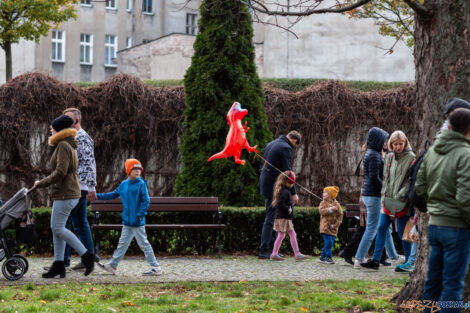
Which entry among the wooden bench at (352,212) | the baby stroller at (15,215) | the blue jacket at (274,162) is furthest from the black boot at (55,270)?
the wooden bench at (352,212)

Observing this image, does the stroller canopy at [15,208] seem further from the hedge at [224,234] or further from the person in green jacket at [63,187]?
the hedge at [224,234]

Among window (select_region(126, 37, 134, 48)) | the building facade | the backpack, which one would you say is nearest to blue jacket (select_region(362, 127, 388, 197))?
the backpack

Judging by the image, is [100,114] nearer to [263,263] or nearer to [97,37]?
[263,263]

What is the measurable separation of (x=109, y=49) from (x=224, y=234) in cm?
3816

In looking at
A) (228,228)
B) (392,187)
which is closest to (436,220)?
(392,187)

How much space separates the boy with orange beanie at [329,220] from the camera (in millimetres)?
10664

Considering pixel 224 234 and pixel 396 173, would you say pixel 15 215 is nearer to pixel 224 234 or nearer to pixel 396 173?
pixel 224 234

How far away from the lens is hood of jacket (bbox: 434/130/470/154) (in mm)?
5391

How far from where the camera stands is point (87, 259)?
8.84 metres

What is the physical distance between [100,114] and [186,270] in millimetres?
6960

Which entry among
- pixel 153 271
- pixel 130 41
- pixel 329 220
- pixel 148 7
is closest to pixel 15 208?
pixel 153 271

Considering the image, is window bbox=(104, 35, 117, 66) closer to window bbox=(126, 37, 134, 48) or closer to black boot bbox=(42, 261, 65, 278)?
window bbox=(126, 37, 134, 48)

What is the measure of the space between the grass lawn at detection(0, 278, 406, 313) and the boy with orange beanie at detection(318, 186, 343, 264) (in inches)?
80.7

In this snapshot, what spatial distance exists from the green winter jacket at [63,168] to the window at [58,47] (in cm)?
3872
